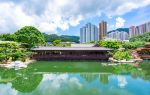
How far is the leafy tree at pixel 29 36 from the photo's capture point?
1419 inches

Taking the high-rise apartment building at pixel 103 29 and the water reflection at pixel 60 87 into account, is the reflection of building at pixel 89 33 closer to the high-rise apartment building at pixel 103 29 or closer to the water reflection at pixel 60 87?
the high-rise apartment building at pixel 103 29

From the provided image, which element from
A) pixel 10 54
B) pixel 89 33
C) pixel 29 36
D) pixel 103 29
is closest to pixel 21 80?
pixel 10 54

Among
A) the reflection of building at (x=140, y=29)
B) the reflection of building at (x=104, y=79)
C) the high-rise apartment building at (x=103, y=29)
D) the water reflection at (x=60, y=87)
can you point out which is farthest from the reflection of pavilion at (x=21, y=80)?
the reflection of building at (x=140, y=29)

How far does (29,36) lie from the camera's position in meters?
36.4

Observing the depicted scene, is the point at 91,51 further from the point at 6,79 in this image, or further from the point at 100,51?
the point at 6,79

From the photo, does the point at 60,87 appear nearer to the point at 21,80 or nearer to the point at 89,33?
the point at 21,80

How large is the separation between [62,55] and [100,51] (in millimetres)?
5257

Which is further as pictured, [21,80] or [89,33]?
[89,33]

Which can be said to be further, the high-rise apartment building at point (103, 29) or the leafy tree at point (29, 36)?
the high-rise apartment building at point (103, 29)

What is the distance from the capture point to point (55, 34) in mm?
99250

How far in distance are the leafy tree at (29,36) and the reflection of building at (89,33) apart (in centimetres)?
7683

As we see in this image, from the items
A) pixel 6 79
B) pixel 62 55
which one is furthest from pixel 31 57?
pixel 6 79

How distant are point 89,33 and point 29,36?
82.3 metres

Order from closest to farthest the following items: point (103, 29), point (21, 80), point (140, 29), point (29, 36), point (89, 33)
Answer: point (21, 80)
point (29, 36)
point (103, 29)
point (140, 29)
point (89, 33)
